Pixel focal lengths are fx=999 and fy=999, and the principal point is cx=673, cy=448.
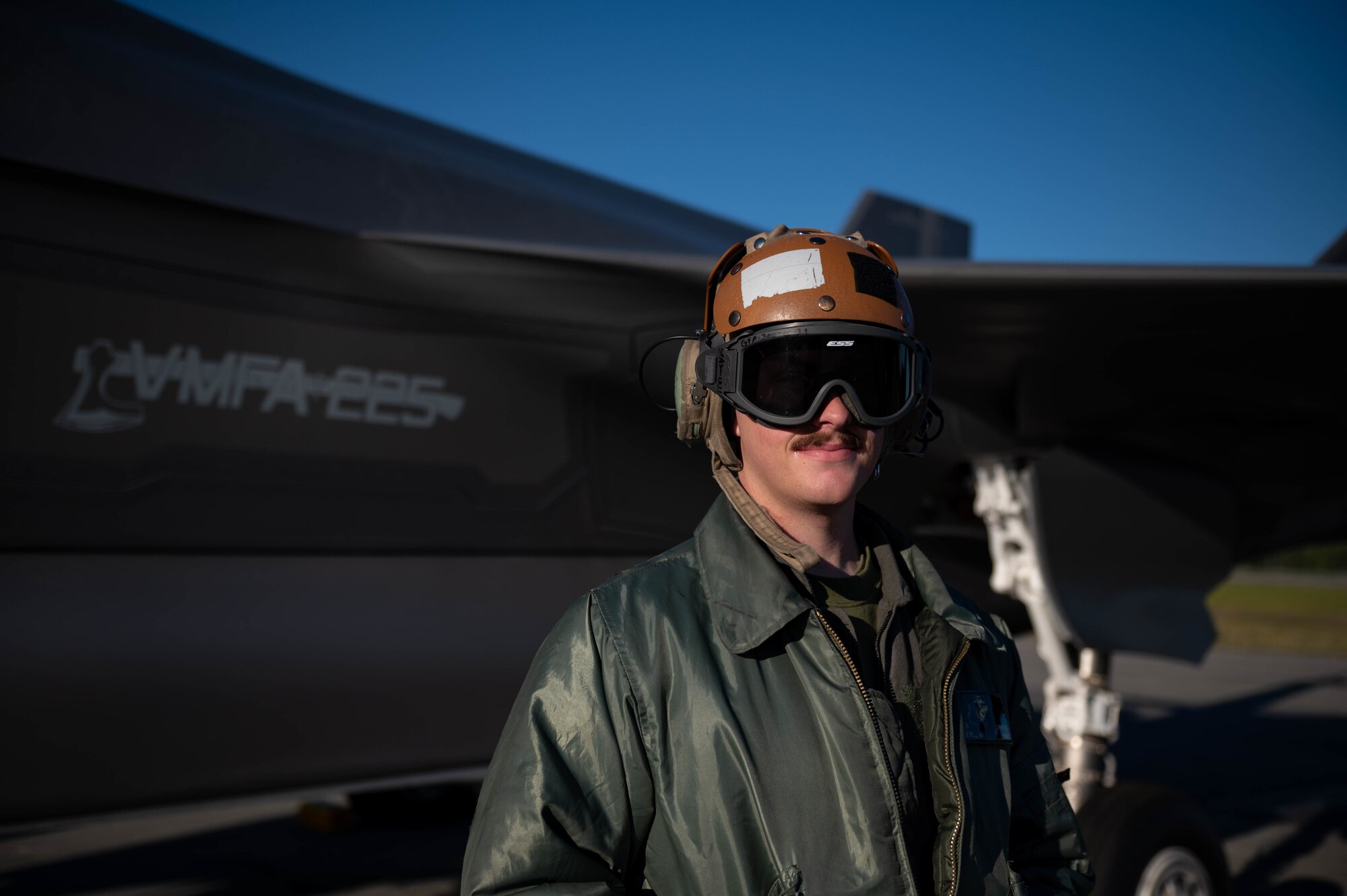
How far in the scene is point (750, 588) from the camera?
1589 mm

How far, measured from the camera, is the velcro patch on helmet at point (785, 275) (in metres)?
1.82

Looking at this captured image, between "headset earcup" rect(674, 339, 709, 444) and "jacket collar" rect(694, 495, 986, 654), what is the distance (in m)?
0.21

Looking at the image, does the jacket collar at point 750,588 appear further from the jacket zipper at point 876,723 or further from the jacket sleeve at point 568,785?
the jacket sleeve at point 568,785

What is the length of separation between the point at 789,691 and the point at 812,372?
0.58 metres

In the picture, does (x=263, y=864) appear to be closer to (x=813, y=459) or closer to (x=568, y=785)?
(x=568, y=785)

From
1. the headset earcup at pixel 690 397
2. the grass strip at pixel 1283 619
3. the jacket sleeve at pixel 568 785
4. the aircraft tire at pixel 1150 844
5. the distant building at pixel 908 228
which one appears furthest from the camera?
the grass strip at pixel 1283 619

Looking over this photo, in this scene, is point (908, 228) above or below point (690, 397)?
above

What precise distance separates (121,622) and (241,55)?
2541mm

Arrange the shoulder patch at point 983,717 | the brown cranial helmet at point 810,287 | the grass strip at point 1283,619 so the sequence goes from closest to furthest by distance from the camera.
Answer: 1. the shoulder patch at point 983,717
2. the brown cranial helmet at point 810,287
3. the grass strip at point 1283,619

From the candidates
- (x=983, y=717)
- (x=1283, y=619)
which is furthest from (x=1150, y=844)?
(x=1283, y=619)

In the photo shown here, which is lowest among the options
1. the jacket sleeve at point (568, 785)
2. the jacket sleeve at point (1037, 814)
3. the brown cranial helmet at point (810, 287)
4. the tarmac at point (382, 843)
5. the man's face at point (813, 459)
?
the tarmac at point (382, 843)

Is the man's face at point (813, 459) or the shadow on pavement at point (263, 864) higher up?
the man's face at point (813, 459)

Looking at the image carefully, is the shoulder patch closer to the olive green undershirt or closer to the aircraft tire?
the olive green undershirt

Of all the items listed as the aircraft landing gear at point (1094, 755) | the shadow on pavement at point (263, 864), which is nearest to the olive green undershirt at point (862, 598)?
the aircraft landing gear at point (1094, 755)
